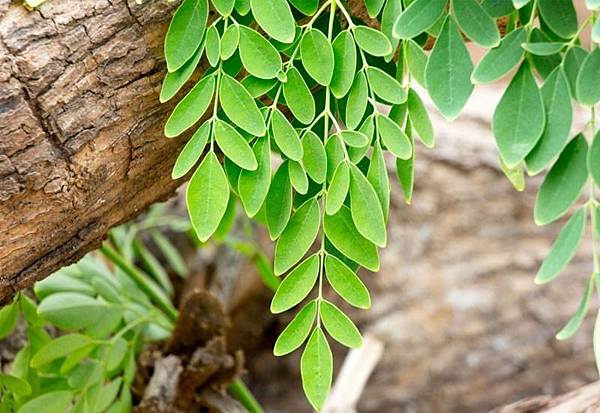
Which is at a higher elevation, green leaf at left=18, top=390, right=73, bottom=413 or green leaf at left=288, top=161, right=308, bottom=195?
green leaf at left=288, top=161, right=308, bottom=195

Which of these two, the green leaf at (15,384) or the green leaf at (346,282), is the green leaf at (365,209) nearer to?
the green leaf at (346,282)

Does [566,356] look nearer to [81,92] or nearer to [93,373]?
[93,373]

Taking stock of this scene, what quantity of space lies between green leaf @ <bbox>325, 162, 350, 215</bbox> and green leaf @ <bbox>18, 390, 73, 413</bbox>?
49 centimetres

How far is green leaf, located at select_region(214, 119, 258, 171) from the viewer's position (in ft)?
2.39

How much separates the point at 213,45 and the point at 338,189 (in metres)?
0.16

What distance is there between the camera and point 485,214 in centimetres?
199

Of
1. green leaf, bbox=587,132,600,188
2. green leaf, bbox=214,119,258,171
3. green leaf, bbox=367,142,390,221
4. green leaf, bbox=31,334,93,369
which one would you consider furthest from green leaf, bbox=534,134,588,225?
green leaf, bbox=31,334,93,369

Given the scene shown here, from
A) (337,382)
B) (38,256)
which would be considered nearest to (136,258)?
(337,382)

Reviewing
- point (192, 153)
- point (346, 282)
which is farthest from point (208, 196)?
point (346, 282)

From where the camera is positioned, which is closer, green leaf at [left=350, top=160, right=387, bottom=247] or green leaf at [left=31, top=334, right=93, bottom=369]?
green leaf at [left=350, top=160, right=387, bottom=247]

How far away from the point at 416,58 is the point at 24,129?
0.33 meters

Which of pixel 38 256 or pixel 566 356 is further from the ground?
pixel 38 256

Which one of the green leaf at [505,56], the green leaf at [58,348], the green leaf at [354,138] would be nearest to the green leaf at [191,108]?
the green leaf at [354,138]

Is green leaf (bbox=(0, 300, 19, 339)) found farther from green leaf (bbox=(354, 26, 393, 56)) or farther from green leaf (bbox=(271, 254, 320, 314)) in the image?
green leaf (bbox=(354, 26, 393, 56))
